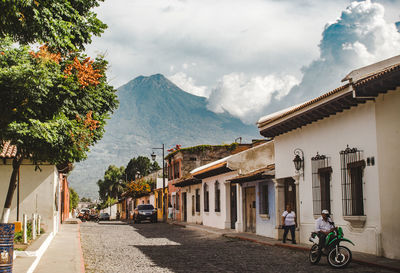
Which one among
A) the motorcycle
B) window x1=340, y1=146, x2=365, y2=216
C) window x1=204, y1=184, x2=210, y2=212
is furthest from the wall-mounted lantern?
window x1=204, y1=184, x2=210, y2=212

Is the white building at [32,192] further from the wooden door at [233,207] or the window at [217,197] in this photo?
the window at [217,197]

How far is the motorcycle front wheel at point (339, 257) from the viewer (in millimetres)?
12133

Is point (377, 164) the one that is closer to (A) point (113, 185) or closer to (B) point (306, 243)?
(B) point (306, 243)

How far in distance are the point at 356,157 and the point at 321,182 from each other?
274 centimetres

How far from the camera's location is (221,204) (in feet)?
98.2

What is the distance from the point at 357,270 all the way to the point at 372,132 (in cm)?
403

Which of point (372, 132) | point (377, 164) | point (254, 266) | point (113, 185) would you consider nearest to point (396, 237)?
point (377, 164)

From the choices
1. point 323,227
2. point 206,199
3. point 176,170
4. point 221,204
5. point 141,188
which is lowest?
point 323,227

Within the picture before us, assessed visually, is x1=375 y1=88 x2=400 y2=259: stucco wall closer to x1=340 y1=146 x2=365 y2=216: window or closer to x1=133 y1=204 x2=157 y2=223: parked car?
x1=340 y1=146 x2=365 y2=216: window

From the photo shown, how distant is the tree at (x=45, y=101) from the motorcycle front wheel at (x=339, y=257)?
21.6 ft

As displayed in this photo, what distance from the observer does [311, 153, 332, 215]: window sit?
55.1 feet

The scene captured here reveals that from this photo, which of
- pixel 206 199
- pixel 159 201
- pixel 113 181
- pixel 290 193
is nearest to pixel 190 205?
pixel 206 199

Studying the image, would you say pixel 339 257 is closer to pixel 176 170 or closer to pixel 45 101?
pixel 45 101

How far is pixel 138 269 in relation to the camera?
12406mm
